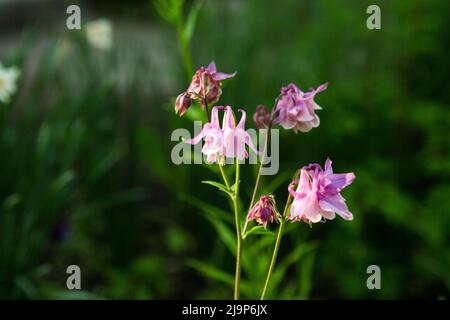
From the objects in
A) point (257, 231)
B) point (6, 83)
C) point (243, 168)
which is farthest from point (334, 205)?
point (6, 83)

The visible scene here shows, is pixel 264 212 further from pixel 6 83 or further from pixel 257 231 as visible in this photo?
pixel 6 83

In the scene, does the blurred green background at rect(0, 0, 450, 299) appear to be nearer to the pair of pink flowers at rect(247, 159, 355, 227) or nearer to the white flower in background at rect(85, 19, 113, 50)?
the white flower in background at rect(85, 19, 113, 50)

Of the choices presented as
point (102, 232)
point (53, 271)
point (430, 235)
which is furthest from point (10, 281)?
point (430, 235)

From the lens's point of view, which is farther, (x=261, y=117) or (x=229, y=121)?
(x=261, y=117)

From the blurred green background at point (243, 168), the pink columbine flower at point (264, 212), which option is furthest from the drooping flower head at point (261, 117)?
the blurred green background at point (243, 168)

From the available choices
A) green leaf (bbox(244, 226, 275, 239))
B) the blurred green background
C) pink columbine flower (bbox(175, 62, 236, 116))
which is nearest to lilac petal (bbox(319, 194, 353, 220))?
green leaf (bbox(244, 226, 275, 239))

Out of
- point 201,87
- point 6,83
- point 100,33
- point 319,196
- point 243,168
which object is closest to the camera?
point 319,196

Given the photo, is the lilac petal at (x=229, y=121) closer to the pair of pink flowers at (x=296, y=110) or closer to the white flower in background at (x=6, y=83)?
the pair of pink flowers at (x=296, y=110)
